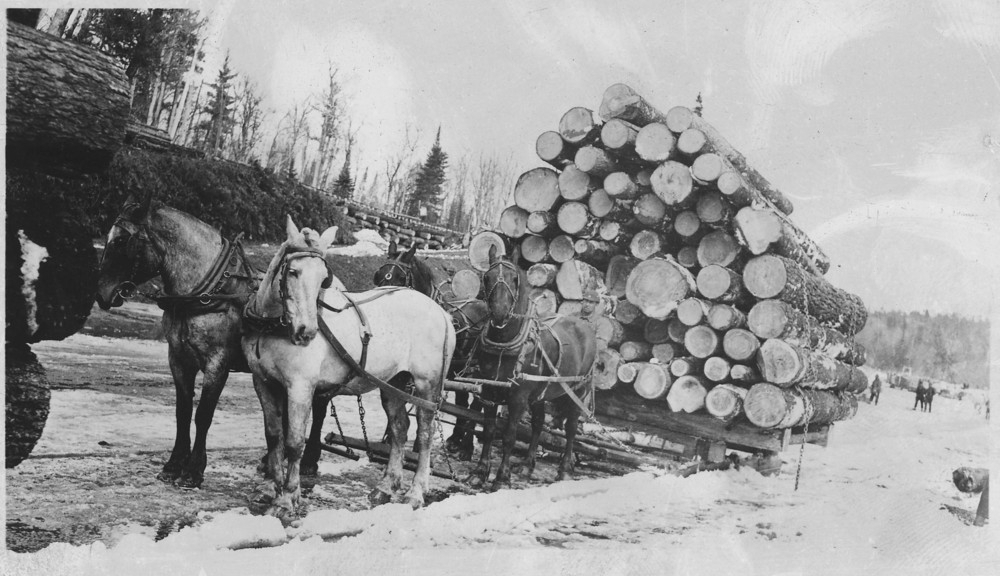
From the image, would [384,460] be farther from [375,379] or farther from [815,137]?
[815,137]

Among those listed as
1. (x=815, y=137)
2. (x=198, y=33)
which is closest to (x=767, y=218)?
(x=815, y=137)

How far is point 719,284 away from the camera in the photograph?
20.7 feet

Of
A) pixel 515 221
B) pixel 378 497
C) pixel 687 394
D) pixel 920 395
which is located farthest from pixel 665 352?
pixel 378 497

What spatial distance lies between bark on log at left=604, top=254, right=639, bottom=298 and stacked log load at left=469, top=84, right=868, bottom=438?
0.03 ft

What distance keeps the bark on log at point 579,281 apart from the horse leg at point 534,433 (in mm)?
1232

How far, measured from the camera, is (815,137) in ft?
18.7

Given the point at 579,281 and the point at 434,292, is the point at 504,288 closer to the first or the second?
the point at 434,292

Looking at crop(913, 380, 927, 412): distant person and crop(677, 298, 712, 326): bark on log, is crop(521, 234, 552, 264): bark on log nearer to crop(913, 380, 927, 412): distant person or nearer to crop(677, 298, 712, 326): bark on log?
crop(677, 298, 712, 326): bark on log

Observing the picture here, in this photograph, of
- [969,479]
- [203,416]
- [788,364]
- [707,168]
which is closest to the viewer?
[203,416]

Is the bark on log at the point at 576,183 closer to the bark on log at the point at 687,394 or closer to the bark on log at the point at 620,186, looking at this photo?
the bark on log at the point at 620,186

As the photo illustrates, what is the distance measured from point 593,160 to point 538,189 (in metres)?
0.65

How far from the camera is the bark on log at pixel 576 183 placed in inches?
267

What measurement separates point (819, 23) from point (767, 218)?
1658 millimetres

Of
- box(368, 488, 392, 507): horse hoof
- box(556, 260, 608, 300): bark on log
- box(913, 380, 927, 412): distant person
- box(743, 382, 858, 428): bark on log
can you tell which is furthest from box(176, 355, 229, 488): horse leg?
box(913, 380, 927, 412): distant person
